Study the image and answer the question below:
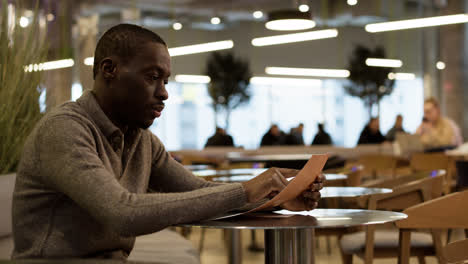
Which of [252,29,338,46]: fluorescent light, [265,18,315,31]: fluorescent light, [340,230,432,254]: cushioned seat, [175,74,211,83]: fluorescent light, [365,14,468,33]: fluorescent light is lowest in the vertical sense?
[340,230,432,254]: cushioned seat

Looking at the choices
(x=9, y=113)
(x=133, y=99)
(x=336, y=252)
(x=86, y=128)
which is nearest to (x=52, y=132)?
(x=86, y=128)

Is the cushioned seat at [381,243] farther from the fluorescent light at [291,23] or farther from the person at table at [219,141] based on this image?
the person at table at [219,141]

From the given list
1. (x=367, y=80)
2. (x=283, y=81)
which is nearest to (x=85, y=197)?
(x=367, y=80)

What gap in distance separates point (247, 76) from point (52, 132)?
521 inches

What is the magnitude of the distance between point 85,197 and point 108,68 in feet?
1.23

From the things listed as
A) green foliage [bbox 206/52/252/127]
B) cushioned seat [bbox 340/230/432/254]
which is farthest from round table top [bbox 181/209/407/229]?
green foliage [bbox 206/52/252/127]

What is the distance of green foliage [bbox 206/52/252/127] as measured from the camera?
46.5ft

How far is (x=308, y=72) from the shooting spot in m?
16.0

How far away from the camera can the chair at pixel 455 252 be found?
1.93m

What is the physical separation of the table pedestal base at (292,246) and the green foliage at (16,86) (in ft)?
5.34

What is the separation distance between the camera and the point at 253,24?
15.1 meters

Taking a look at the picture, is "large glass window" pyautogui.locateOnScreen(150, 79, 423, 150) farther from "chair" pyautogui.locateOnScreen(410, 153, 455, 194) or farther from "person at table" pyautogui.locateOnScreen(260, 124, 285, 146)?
"chair" pyautogui.locateOnScreen(410, 153, 455, 194)

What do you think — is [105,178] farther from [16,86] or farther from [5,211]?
[16,86]

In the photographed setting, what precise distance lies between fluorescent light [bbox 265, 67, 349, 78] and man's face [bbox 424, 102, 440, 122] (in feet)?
21.4
